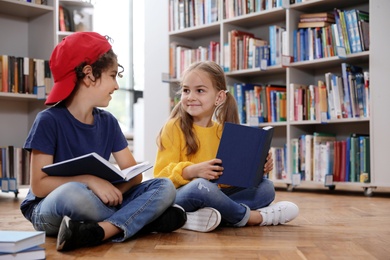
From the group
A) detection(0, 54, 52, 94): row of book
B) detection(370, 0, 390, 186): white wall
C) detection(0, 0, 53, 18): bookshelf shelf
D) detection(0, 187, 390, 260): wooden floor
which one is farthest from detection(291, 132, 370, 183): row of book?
detection(0, 0, 53, 18): bookshelf shelf

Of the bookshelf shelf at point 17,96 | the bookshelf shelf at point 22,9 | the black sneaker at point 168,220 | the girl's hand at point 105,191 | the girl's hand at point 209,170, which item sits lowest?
the black sneaker at point 168,220

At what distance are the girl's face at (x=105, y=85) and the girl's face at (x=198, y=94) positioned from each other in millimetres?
421

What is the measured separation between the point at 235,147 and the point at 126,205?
1.42 feet

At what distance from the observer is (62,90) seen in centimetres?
174

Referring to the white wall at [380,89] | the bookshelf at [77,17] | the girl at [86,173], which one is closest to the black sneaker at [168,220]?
the girl at [86,173]

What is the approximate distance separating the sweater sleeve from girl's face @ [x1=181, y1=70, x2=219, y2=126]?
0.10 metres

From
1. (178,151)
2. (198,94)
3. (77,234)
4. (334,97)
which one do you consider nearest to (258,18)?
(334,97)

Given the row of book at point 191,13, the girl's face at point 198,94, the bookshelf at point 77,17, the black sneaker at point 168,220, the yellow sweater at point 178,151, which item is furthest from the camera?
the bookshelf at point 77,17

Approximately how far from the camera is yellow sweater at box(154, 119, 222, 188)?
205 centimetres

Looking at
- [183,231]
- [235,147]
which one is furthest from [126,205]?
[235,147]

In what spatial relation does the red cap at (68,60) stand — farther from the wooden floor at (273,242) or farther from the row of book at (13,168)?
the row of book at (13,168)

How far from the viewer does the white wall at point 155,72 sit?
16.8 feet

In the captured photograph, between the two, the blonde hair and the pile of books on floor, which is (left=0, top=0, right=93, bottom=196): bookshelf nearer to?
the blonde hair

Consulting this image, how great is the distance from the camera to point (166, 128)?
7.07 feet
